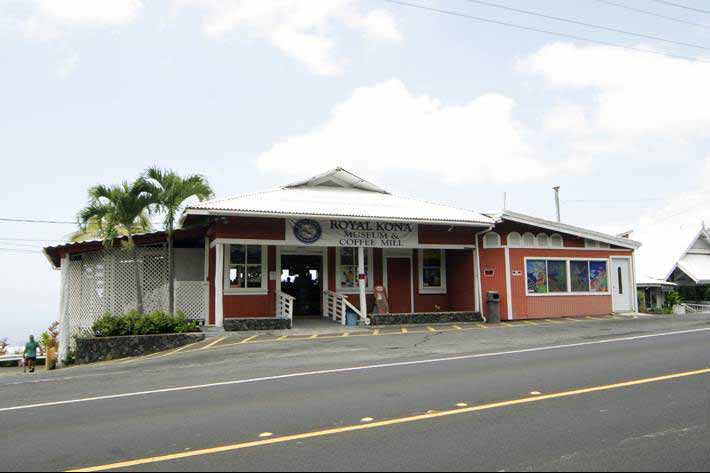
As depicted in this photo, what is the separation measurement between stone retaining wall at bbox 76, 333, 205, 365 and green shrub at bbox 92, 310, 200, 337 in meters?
0.24

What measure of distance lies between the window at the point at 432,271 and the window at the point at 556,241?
4.02 meters

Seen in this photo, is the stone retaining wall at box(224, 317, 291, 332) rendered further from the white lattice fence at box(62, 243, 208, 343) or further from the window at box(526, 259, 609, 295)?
the window at box(526, 259, 609, 295)

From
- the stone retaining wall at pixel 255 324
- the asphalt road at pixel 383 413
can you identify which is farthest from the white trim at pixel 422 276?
the asphalt road at pixel 383 413

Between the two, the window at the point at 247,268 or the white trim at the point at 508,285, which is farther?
the white trim at the point at 508,285

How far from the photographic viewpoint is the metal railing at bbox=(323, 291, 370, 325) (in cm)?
1942

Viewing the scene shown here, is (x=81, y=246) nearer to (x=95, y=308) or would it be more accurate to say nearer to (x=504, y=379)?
(x=95, y=308)

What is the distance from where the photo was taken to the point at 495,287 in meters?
20.5

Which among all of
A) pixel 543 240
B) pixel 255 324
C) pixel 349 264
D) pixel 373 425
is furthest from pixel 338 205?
pixel 373 425

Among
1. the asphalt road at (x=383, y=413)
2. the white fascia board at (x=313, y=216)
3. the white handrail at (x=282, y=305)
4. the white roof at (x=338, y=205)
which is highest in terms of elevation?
the white roof at (x=338, y=205)

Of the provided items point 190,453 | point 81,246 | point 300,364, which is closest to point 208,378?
point 300,364

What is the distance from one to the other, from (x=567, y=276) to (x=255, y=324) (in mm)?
11531

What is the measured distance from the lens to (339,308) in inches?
797

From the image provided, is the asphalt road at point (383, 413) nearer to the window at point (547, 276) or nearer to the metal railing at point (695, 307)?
the window at point (547, 276)

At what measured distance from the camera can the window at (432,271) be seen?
2233 cm
